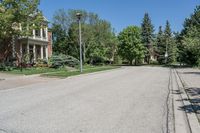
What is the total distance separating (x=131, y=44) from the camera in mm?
62688

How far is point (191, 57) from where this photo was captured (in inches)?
1886

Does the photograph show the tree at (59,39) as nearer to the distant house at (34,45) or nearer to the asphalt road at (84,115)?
the distant house at (34,45)

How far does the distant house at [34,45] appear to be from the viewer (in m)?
33.5

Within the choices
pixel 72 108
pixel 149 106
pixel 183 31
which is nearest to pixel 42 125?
pixel 72 108

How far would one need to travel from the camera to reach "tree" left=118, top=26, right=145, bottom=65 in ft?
206

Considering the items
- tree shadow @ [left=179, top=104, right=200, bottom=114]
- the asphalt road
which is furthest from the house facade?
tree shadow @ [left=179, top=104, right=200, bottom=114]

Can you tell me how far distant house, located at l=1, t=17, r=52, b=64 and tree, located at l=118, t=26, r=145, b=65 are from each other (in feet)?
87.4

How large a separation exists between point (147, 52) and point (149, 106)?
2420 inches

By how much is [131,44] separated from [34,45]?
3175 cm

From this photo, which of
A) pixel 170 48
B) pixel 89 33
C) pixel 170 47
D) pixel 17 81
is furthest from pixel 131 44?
pixel 17 81

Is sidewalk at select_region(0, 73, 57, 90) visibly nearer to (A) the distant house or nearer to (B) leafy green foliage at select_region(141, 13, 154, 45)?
(A) the distant house

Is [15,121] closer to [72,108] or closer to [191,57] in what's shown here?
[72,108]

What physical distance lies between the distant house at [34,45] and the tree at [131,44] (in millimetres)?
26647

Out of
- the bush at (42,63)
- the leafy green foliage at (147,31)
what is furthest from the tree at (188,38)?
the bush at (42,63)
